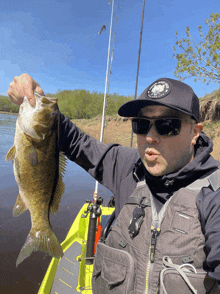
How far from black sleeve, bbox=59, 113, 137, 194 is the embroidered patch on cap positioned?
0.64m

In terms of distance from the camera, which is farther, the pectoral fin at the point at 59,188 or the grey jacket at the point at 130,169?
the pectoral fin at the point at 59,188

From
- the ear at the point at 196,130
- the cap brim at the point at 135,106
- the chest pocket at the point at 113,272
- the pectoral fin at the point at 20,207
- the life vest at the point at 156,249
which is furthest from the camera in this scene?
the pectoral fin at the point at 20,207

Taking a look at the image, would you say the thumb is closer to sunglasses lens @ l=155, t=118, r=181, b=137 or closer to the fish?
the fish

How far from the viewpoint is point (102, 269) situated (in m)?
1.60

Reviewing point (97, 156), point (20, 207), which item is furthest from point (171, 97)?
point (20, 207)

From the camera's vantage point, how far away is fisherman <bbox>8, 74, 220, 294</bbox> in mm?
1295

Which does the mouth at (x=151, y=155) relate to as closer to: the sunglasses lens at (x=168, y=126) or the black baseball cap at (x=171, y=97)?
the sunglasses lens at (x=168, y=126)

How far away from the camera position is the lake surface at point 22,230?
5.13 metres

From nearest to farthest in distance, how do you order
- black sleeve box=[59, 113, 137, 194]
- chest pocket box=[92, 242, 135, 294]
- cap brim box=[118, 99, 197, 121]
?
1. chest pocket box=[92, 242, 135, 294]
2. cap brim box=[118, 99, 197, 121]
3. black sleeve box=[59, 113, 137, 194]

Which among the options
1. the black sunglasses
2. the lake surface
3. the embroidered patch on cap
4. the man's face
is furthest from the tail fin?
the lake surface

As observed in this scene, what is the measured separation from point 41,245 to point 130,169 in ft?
3.23

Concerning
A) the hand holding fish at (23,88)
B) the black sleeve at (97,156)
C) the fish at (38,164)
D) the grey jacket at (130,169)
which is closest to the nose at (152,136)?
the grey jacket at (130,169)

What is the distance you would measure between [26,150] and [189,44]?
13525 mm

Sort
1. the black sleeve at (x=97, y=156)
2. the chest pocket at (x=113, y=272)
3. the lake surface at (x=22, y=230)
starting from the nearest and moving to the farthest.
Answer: the chest pocket at (x=113, y=272) < the black sleeve at (x=97, y=156) < the lake surface at (x=22, y=230)
